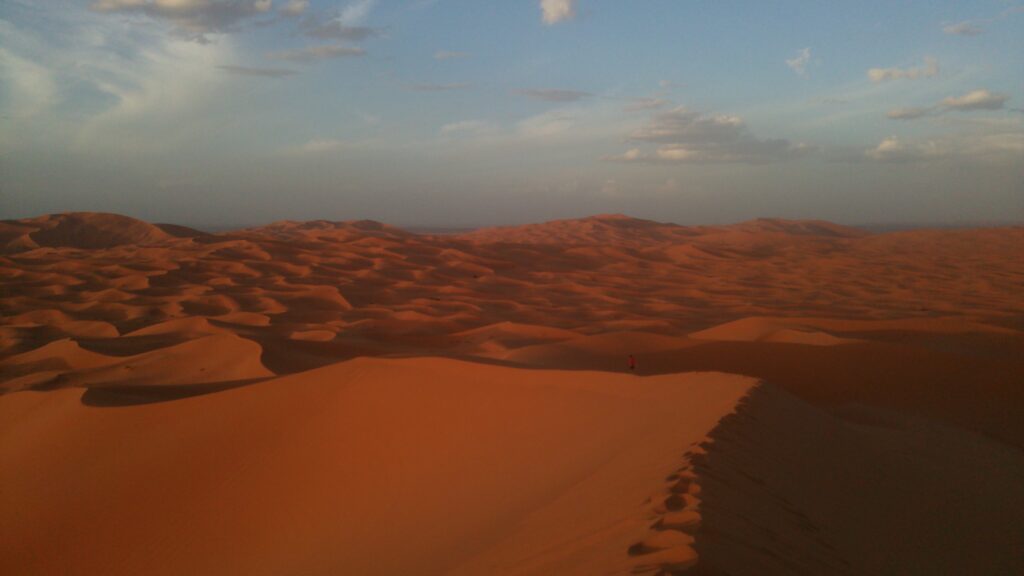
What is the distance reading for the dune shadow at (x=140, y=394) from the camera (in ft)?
25.4

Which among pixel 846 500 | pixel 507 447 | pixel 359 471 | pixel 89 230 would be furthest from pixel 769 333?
pixel 89 230

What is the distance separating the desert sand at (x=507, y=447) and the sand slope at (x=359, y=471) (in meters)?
0.03

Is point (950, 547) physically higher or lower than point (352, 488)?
higher

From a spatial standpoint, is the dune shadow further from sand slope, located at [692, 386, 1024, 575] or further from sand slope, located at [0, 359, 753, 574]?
sand slope, located at [692, 386, 1024, 575]

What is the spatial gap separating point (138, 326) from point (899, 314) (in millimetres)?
20761

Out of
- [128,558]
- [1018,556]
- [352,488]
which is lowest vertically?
[128,558]

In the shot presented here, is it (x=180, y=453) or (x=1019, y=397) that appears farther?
(x=1019, y=397)

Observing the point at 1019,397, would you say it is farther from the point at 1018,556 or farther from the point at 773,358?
the point at 1018,556

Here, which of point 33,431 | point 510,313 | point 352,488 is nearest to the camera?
point 352,488

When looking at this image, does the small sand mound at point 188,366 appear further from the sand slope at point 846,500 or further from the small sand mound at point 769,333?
the small sand mound at point 769,333

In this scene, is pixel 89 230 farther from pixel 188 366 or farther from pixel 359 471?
pixel 359 471

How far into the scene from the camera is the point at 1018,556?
12.3 ft

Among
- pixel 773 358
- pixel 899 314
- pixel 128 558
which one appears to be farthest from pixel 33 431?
pixel 899 314

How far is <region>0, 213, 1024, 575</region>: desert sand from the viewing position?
3662mm
